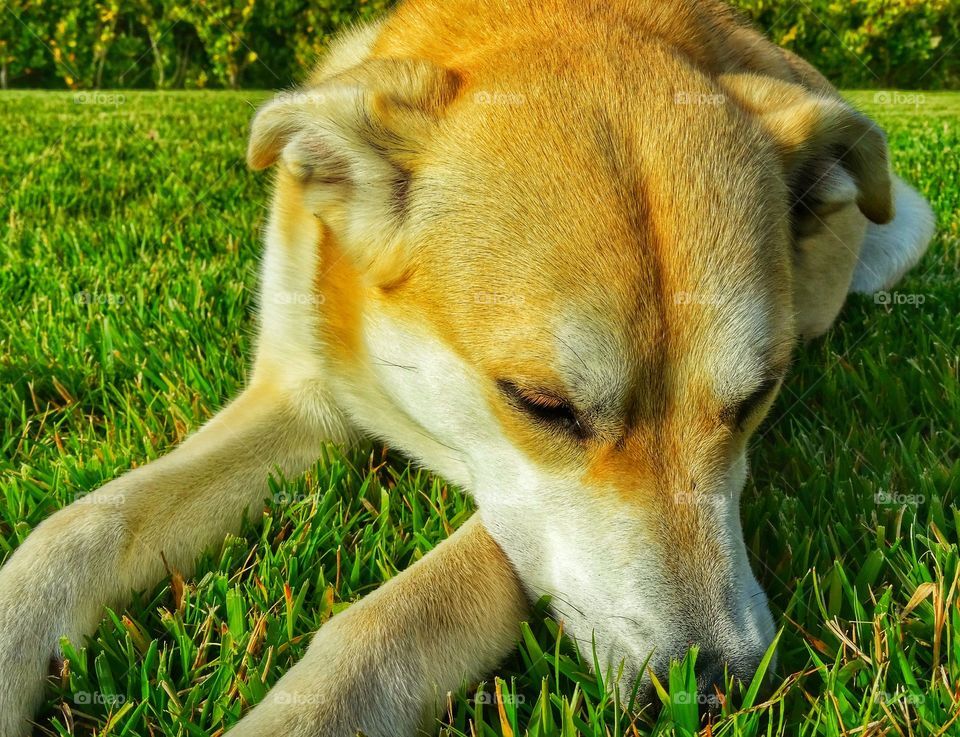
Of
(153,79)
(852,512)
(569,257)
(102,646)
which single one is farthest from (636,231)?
(153,79)

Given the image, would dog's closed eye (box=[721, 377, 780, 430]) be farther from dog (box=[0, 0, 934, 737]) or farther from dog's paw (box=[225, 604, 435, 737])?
dog's paw (box=[225, 604, 435, 737])

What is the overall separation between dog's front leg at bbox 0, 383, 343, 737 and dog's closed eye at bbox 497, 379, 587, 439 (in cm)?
101

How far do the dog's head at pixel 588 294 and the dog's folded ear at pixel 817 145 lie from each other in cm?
1

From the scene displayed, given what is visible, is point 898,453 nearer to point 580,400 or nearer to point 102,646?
point 580,400

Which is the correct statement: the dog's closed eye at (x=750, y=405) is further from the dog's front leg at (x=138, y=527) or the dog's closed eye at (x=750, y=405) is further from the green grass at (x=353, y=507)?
the dog's front leg at (x=138, y=527)

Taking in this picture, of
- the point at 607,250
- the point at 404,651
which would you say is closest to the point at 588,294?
the point at 607,250

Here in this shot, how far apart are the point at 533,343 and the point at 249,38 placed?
31.6ft

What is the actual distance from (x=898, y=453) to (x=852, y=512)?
18.0 inches

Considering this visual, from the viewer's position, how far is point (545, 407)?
2.23 metres

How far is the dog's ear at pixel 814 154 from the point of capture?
2.66 meters

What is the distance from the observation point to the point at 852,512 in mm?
2740

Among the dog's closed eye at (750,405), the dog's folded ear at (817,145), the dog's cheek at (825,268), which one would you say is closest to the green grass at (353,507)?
the dog's cheek at (825,268)

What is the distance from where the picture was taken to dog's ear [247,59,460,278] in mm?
2510

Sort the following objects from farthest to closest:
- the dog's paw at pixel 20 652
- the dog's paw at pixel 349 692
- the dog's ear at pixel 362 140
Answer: the dog's ear at pixel 362 140
the dog's paw at pixel 20 652
the dog's paw at pixel 349 692
